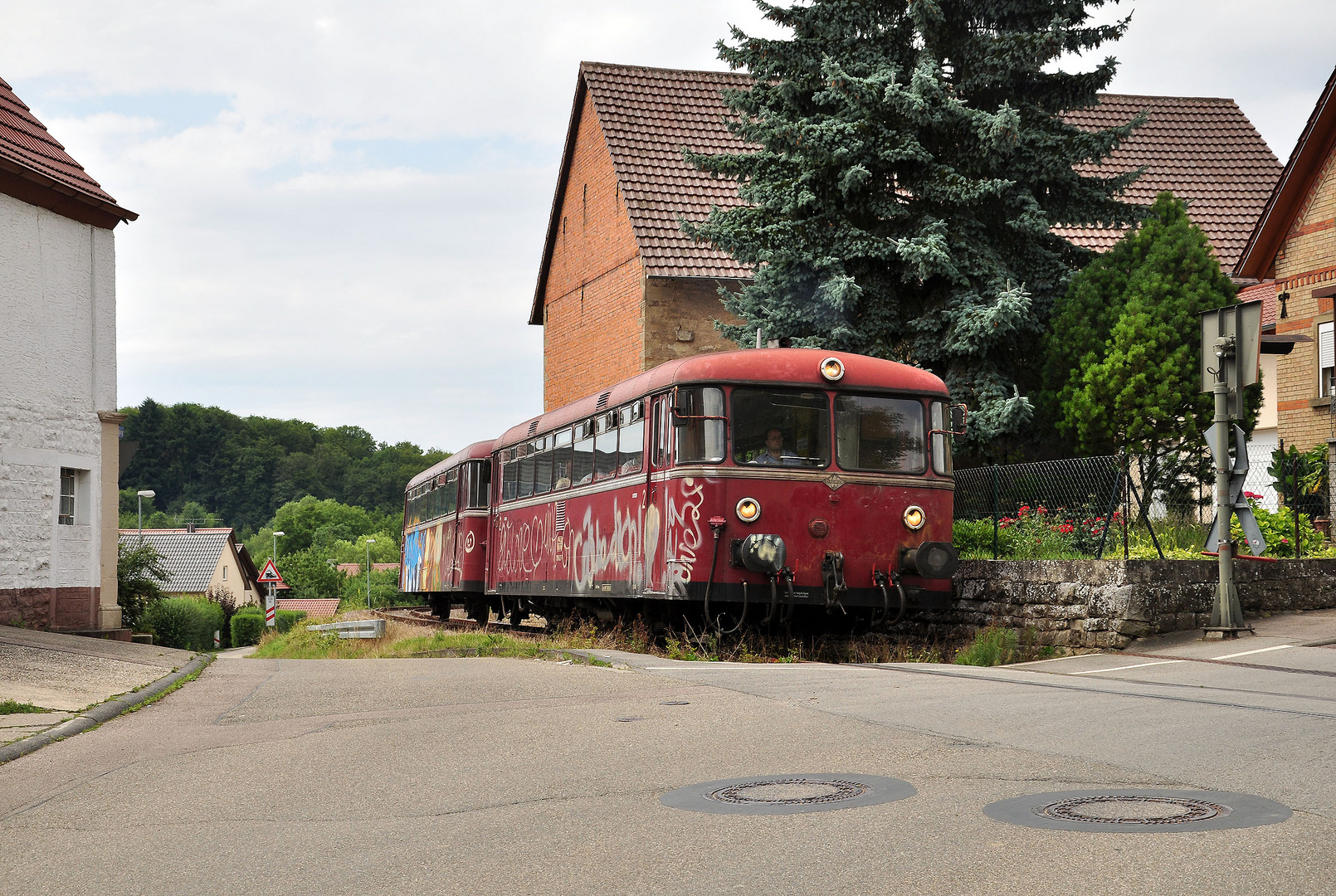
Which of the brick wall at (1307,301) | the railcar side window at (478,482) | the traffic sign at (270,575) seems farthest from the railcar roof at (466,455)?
the traffic sign at (270,575)

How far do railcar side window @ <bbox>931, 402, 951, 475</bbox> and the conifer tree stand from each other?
405 cm

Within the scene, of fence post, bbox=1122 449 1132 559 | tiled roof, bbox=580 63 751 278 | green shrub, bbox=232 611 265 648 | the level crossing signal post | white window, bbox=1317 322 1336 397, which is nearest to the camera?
the level crossing signal post

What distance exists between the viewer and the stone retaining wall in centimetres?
1443

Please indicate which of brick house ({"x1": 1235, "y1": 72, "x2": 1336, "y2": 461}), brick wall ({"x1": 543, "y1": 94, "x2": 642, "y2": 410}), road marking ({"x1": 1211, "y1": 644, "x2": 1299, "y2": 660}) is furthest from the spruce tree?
brick wall ({"x1": 543, "y1": 94, "x2": 642, "y2": 410})

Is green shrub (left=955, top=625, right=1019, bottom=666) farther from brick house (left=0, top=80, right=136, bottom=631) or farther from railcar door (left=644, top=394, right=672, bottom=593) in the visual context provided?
brick house (left=0, top=80, right=136, bottom=631)

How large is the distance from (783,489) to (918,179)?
848 cm

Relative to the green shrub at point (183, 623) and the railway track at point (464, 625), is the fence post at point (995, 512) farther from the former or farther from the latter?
the green shrub at point (183, 623)

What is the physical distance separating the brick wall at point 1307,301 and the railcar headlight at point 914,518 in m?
12.4

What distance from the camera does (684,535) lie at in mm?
14945

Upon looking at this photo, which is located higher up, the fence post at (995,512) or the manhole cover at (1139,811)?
the fence post at (995,512)

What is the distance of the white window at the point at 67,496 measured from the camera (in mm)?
21266

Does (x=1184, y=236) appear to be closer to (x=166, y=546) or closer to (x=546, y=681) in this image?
(x=546, y=681)

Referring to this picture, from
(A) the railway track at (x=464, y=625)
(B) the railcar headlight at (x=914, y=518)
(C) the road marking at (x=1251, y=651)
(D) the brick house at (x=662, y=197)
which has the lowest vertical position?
(A) the railway track at (x=464, y=625)

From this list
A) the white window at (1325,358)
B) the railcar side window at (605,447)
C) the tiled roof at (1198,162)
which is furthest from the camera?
the tiled roof at (1198,162)
